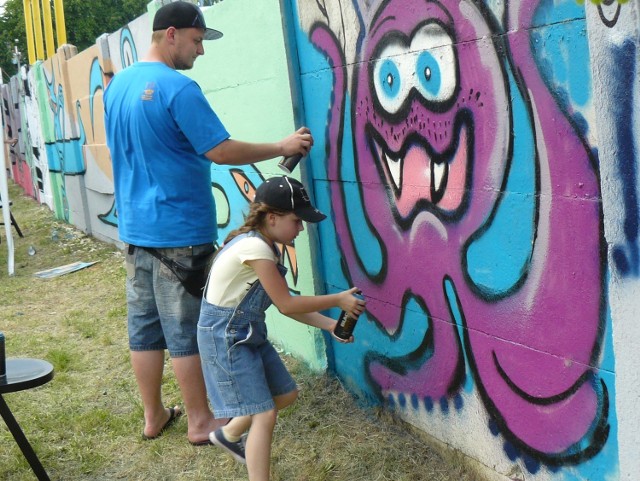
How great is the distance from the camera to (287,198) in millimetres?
2912

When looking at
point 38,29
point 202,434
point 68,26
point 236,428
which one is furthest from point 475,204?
point 68,26

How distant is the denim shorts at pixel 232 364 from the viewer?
2988 mm

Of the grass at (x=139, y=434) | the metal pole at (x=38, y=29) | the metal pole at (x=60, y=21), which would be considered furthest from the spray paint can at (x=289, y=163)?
the metal pole at (x=38, y=29)

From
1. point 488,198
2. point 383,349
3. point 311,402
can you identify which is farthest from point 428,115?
point 311,402

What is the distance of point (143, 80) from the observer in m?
3.40

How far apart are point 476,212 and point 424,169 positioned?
338 millimetres

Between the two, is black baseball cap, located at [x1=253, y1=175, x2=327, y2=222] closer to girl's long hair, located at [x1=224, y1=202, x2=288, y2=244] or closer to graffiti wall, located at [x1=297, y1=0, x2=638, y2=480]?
girl's long hair, located at [x1=224, y1=202, x2=288, y2=244]

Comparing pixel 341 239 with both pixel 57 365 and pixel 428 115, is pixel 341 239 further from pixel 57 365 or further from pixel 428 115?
pixel 57 365

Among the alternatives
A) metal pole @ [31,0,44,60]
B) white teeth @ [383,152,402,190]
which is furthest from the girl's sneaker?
metal pole @ [31,0,44,60]

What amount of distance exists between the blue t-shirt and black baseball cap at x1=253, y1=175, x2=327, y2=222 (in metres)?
0.48

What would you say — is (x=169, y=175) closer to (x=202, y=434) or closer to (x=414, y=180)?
(x=414, y=180)

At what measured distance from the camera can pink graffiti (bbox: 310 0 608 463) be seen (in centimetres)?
241

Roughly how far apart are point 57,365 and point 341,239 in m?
2.36

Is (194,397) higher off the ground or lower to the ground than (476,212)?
lower
